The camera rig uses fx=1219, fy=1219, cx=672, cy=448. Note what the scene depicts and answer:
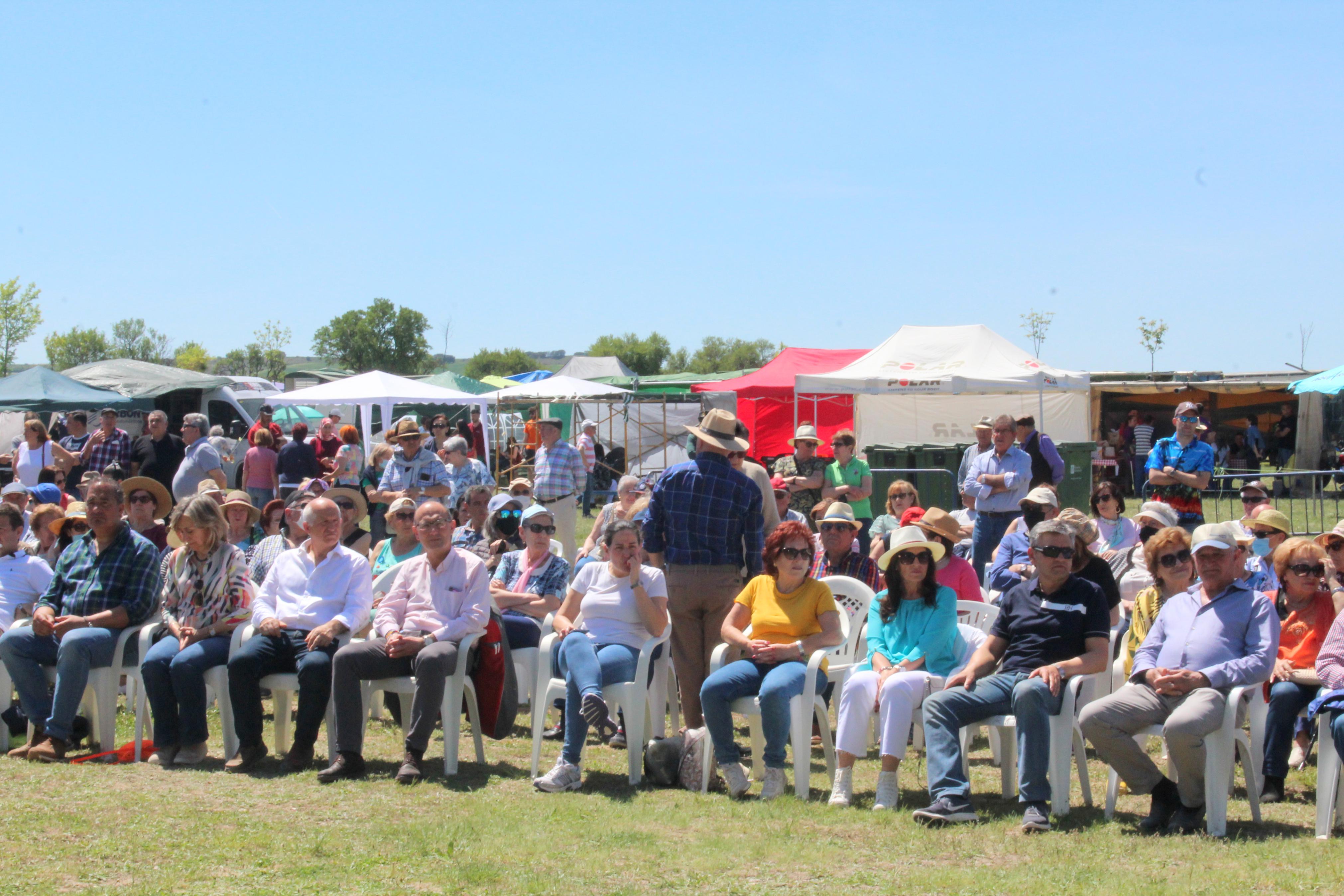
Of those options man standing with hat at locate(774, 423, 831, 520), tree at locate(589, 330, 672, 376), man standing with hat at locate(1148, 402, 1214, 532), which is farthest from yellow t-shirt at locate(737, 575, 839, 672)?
tree at locate(589, 330, 672, 376)

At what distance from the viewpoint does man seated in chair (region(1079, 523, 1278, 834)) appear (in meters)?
4.60

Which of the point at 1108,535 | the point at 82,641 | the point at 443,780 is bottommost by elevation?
the point at 443,780

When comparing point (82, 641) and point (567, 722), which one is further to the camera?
point (82, 641)

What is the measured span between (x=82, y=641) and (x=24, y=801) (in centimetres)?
118

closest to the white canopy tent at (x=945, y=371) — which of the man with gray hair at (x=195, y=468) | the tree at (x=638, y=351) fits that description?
the man with gray hair at (x=195, y=468)

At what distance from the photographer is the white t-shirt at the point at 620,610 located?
227 inches

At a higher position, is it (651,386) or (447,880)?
(651,386)

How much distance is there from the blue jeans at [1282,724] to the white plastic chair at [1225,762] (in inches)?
9.5

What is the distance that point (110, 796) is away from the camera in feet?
16.8

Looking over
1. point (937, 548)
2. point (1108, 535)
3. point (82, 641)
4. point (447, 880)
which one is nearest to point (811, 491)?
point (1108, 535)

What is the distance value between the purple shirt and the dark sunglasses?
29 centimetres

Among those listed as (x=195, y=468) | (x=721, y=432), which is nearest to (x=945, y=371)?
(x=195, y=468)

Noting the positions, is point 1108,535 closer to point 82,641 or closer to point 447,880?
point 447,880

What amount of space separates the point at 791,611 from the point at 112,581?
3.48 meters
